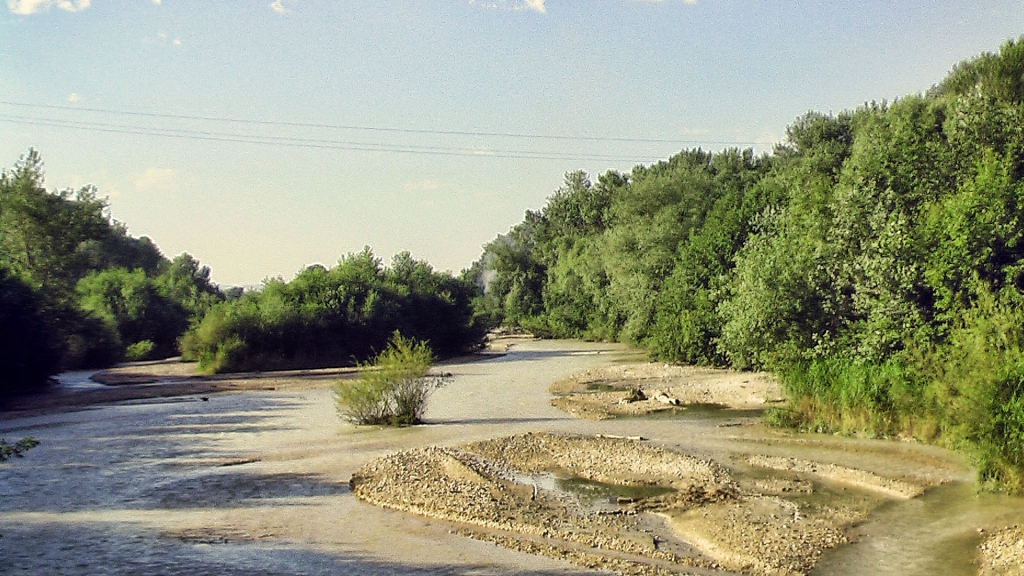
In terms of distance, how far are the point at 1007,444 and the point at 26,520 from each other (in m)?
17.8

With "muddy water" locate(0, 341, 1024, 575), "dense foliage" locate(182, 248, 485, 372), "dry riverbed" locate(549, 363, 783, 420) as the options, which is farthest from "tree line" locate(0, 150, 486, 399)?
"muddy water" locate(0, 341, 1024, 575)

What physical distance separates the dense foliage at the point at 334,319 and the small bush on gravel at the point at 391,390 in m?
24.8

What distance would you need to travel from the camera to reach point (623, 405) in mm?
32000

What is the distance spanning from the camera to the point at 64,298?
53875 millimetres

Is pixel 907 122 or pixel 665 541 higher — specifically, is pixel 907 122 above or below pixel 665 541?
above

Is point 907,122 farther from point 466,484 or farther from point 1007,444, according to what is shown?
point 466,484

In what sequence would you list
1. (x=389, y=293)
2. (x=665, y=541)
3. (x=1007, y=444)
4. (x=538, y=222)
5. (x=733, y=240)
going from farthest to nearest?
1. (x=538, y=222)
2. (x=389, y=293)
3. (x=733, y=240)
4. (x=1007, y=444)
5. (x=665, y=541)

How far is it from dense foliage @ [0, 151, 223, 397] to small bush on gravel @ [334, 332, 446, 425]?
67.5 feet

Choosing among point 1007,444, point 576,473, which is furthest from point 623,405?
point 1007,444

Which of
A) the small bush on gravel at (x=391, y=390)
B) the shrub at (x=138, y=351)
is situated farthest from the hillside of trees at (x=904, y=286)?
the shrub at (x=138, y=351)

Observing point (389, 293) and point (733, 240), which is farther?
point (389, 293)

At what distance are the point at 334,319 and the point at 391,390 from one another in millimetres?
33538

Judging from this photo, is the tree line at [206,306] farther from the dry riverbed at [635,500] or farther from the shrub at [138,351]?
the dry riverbed at [635,500]

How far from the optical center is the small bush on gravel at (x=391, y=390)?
26.7 m
